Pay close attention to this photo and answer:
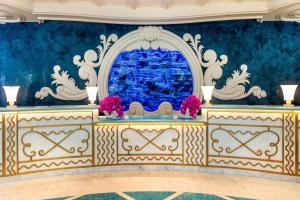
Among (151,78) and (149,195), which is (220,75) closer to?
Answer: (151,78)

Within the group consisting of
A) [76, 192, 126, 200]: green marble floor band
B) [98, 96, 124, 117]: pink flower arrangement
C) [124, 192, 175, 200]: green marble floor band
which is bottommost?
[76, 192, 126, 200]: green marble floor band

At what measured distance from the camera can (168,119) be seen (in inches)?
201

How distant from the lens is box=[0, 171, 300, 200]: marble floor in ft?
12.8

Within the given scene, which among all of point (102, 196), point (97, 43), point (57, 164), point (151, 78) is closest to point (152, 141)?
point (151, 78)

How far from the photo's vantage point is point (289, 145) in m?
4.50

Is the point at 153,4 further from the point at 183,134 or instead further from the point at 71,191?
the point at 71,191

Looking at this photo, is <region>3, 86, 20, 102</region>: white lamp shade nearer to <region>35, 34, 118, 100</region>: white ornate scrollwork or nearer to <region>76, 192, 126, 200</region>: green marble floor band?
<region>35, 34, 118, 100</region>: white ornate scrollwork

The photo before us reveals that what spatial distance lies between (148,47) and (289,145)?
10.3 ft

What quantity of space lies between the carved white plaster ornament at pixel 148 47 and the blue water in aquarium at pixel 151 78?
0.41ft

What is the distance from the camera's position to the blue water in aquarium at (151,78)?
227 inches

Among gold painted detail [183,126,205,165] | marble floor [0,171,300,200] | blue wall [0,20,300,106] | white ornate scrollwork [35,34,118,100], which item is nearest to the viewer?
marble floor [0,171,300,200]

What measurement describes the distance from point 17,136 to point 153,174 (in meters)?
2.33

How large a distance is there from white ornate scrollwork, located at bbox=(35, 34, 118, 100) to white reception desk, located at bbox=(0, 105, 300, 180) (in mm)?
778

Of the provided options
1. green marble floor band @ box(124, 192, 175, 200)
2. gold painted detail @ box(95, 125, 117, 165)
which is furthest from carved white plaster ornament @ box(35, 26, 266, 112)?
green marble floor band @ box(124, 192, 175, 200)
